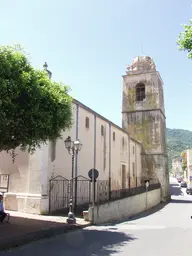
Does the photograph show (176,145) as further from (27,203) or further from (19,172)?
(27,203)

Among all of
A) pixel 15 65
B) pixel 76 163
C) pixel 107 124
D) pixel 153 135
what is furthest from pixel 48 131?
pixel 153 135

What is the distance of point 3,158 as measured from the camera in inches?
645

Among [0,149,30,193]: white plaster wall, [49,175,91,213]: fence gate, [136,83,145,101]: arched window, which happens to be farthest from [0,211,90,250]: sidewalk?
[136,83,145,101]: arched window

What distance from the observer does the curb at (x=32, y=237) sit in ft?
25.7

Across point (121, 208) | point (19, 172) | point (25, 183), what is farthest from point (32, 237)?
point (121, 208)

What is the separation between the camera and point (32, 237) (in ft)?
29.5

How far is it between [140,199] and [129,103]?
15871mm

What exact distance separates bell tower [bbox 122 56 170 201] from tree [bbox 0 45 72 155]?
2498cm

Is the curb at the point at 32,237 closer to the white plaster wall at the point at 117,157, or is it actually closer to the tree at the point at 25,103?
the tree at the point at 25,103

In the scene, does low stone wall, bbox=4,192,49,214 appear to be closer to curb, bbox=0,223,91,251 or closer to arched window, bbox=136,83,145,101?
curb, bbox=0,223,91,251

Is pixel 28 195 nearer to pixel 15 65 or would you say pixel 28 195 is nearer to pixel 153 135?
pixel 15 65

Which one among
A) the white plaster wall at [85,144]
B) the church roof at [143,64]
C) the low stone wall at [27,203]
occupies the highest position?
the church roof at [143,64]

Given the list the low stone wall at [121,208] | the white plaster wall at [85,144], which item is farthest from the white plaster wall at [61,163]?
the low stone wall at [121,208]

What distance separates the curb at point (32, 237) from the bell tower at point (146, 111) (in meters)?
24.2
